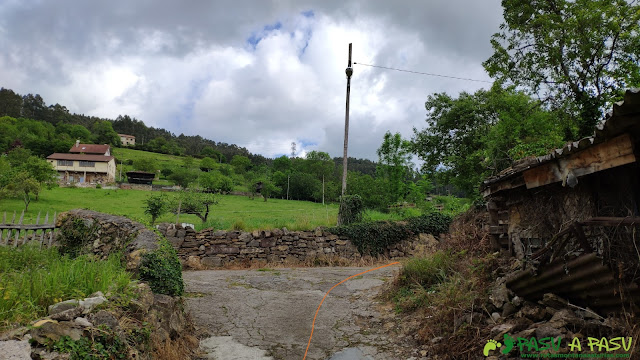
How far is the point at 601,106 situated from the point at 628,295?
1375 centimetres

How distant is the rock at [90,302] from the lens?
120 inches

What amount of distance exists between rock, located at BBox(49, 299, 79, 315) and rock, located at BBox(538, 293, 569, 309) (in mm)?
4647

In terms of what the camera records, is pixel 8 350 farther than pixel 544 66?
No

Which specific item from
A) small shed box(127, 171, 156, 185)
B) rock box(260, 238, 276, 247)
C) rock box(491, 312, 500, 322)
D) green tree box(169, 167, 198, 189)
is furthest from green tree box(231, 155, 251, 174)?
rock box(491, 312, 500, 322)

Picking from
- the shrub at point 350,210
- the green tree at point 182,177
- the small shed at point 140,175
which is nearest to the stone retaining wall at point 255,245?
the shrub at point 350,210

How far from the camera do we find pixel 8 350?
233cm

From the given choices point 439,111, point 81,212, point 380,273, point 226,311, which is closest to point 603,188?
point 226,311

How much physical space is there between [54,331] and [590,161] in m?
4.78

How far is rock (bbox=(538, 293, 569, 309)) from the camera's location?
3.69 metres

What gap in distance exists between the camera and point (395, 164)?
24297mm

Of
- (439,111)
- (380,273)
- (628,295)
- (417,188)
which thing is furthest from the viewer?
(439,111)

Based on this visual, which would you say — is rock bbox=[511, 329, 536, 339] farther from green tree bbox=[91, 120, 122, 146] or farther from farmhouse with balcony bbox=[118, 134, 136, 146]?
farmhouse with balcony bbox=[118, 134, 136, 146]

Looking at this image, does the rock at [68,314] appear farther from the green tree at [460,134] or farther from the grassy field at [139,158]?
the grassy field at [139,158]

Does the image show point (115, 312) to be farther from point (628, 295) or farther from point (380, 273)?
point (380, 273)
